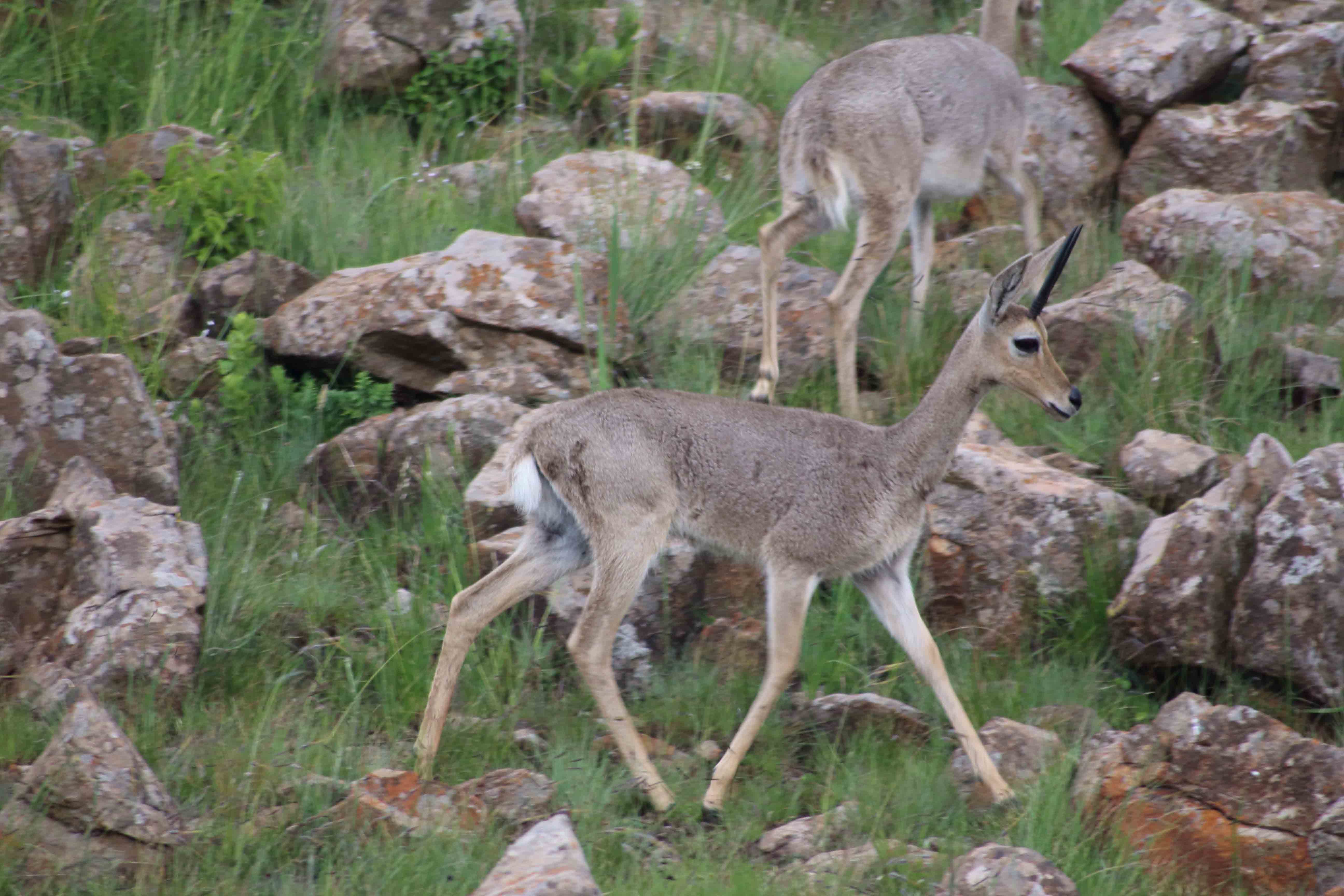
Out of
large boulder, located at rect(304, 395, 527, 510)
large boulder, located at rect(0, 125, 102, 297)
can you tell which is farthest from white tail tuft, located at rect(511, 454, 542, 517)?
large boulder, located at rect(0, 125, 102, 297)

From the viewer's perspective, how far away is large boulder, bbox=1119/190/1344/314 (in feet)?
26.8

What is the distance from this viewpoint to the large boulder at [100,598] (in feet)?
17.2

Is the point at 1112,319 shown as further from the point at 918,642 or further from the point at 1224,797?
the point at 1224,797

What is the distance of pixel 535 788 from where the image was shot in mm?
4992

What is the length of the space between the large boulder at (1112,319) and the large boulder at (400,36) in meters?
4.62

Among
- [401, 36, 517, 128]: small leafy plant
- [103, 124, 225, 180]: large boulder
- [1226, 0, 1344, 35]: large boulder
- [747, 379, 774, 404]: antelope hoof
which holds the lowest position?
[747, 379, 774, 404]: antelope hoof

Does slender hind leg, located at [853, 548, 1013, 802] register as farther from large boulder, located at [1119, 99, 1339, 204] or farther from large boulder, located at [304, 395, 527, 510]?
large boulder, located at [1119, 99, 1339, 204]

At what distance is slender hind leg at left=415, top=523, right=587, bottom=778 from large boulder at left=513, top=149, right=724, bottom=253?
8.94ft

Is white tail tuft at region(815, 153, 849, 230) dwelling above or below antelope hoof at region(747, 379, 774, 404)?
above

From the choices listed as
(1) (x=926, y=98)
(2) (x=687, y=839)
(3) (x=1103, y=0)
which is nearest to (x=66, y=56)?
(1) (x=926, y=98)

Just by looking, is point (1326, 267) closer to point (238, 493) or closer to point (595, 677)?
point (595, 677)

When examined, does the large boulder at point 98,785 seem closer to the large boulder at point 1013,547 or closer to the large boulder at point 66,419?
the large boulder at point 66,419

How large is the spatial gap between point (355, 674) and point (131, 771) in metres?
1.37

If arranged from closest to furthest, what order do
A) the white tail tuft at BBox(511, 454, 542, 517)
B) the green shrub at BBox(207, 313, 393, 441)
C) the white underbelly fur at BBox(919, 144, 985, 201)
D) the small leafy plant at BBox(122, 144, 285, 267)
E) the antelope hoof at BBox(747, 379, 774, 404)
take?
the white tail tuft at BBox(511, 454, 542, 517)
the green shrub at BBox(207, 313, 393, 441)
the antelope hoof at BBox(747, 379, 774, 404)
the small leafy plant at BBox(122, 144, 285, 267)
the white underbelly fur at BBox(919, 144, 985, 201)
